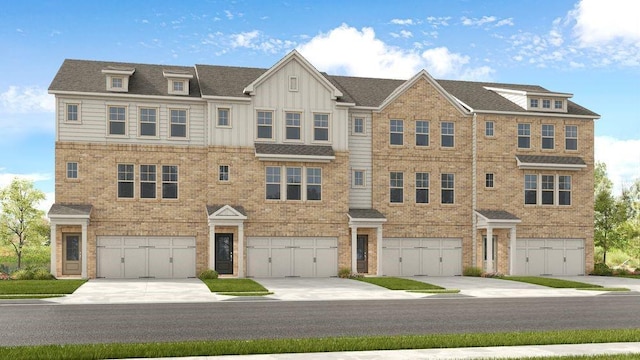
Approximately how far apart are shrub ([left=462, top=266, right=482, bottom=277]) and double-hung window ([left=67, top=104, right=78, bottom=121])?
912 inches

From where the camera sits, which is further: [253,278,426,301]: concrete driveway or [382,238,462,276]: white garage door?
[382,238,462,276]: white garage door

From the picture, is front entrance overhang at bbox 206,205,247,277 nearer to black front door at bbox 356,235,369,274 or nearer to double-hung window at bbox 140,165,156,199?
double-hung window at bbox 140,165,156,199

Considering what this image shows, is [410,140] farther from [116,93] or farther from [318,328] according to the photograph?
[318,328]

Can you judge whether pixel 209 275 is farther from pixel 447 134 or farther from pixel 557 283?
pixel 557 283

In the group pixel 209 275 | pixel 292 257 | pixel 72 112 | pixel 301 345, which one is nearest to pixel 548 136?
pixel 292 257

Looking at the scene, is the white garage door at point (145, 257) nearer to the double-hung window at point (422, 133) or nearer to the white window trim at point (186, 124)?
the white window trim at point (186, 124)

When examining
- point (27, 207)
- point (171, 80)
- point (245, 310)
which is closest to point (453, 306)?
point (245, 310)

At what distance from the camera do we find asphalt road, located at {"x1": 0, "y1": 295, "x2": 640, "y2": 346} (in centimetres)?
1722

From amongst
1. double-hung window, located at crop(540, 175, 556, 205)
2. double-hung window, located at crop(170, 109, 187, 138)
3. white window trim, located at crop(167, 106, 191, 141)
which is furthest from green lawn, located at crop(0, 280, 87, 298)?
double-hung window, located at crop(540, 175, 556, 205)

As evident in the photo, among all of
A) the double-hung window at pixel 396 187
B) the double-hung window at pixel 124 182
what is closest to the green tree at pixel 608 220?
the double-hung window at pixel 396 187

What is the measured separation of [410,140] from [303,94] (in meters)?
6.88

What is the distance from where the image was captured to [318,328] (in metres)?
18.3

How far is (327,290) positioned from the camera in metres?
30.4

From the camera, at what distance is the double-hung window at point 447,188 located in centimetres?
4141
